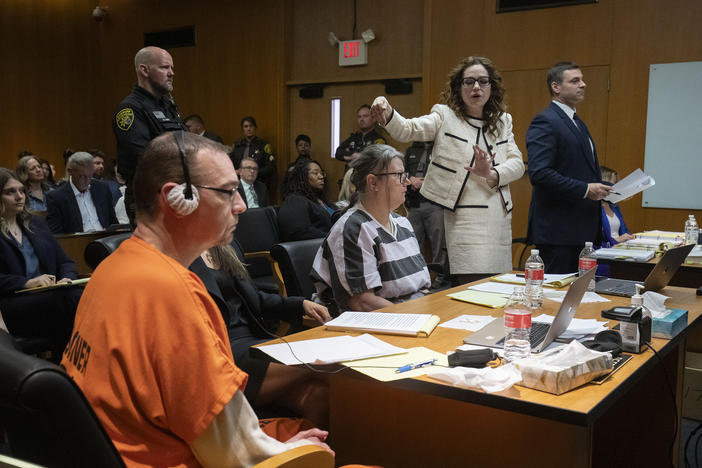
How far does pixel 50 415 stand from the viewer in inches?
34.3

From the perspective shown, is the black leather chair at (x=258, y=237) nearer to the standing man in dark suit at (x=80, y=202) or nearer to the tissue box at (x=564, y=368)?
the standing man in dark suit at (x=80, y=202)

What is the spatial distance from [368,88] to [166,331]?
7.31 meters

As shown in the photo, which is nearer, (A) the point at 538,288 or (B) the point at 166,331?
(B) the point at 166,331

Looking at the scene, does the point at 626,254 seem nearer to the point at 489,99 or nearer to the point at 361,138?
the point at 489,99

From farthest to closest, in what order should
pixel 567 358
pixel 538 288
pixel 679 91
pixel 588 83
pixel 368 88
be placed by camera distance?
pixel 368 88
pixel 588 83
pixel 679 91
pixel 538 288
pixel 567 358

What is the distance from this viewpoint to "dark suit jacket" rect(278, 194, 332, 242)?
15.0 feet

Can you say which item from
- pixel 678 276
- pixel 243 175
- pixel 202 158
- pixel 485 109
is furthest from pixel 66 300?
pixel 243 175

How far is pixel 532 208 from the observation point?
11.4 ft

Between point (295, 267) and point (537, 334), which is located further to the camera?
point (295, 267)

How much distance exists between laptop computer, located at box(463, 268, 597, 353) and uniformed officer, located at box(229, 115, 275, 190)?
6828 mm

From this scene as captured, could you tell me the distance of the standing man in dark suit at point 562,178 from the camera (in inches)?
131

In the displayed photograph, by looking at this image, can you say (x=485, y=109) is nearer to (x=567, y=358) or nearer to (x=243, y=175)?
(x=567, y=358)

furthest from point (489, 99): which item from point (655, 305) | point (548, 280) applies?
point (655, 305)

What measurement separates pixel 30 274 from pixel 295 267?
1509 millimetres
